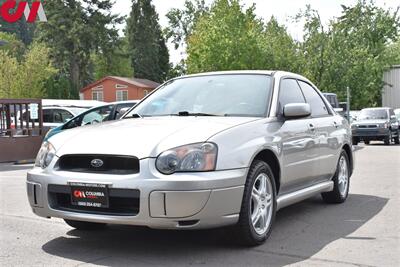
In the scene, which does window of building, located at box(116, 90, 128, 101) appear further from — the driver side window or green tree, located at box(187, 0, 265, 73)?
the driver side window

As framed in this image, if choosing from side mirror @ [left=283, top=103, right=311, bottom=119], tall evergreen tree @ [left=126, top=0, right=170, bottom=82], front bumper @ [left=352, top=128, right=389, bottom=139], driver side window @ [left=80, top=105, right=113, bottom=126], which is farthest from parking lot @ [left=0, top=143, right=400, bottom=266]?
tall evergreen tree @ [left=126, top=0, right=170, bottom=82]

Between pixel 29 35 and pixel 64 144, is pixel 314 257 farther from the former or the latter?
pixel 29 35

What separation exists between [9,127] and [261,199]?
13.3 m

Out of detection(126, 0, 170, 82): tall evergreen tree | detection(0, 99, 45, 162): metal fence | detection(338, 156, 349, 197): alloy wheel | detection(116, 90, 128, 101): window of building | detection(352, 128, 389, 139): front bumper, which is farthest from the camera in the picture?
detection(126, 0, 170, 82): tall evergreen tree

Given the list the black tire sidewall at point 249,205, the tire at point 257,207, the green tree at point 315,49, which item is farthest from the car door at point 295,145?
the green tree at point 315,49

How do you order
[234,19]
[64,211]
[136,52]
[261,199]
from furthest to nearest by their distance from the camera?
[136,52], [234,19], [261,199], [64,211]

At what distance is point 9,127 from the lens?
16922mm

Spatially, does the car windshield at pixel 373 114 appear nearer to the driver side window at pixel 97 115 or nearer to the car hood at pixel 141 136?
the driver side window at pixel 97 115

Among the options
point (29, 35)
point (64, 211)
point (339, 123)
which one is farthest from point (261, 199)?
point (29, 35)

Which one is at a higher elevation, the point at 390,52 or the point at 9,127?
the point at 390,52

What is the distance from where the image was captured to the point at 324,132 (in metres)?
6.78

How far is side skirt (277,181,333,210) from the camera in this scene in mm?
5633

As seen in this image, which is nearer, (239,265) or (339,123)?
(239,265)

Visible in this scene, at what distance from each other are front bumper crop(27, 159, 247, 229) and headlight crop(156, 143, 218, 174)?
0.17 ft
